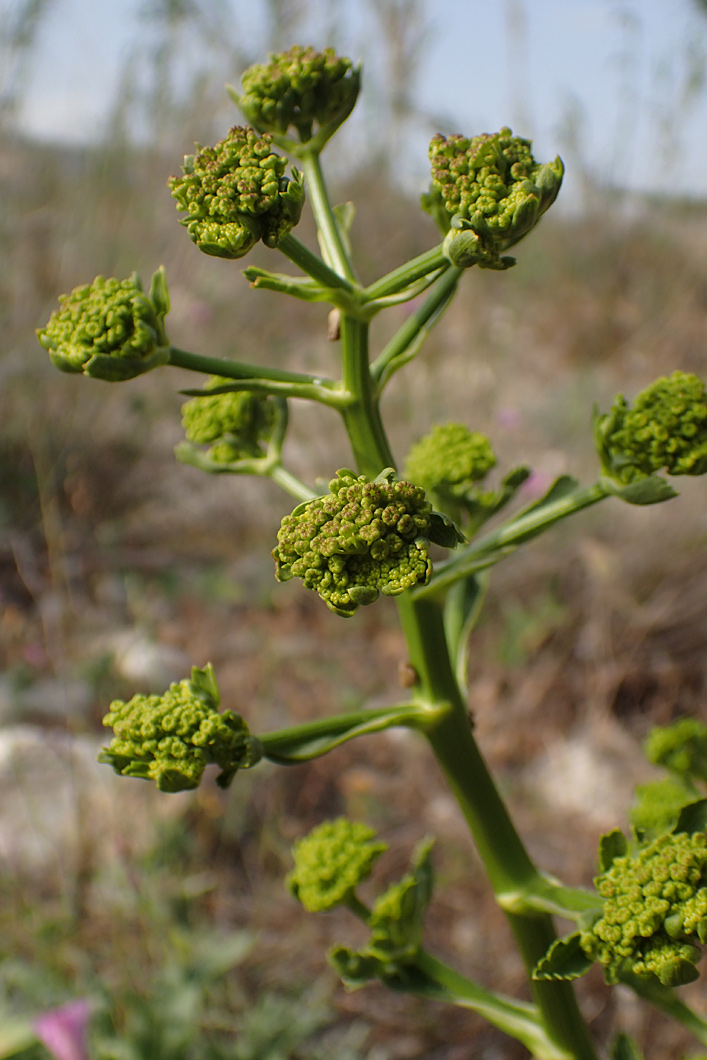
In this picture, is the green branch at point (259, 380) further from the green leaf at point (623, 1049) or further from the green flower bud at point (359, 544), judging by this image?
the green leaf at point (623, 1049)

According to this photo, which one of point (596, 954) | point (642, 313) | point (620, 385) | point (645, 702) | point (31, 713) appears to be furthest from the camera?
point (642, 313)

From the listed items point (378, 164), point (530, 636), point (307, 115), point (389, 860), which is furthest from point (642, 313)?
point (307, 115)

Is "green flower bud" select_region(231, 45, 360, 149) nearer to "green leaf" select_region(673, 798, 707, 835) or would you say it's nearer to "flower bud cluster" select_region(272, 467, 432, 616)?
"flower bud cluster" select_region(272, 467, 432, 616)

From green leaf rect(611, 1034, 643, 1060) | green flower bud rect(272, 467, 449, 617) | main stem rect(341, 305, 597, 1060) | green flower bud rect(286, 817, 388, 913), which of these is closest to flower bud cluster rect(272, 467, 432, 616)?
green flower bud rect(272, 467, 449, 617)

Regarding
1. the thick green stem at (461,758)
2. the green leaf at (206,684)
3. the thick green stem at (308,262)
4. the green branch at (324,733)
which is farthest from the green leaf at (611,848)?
the thick green stem at (308,262)

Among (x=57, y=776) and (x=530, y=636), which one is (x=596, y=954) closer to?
(x=57, y=776)
